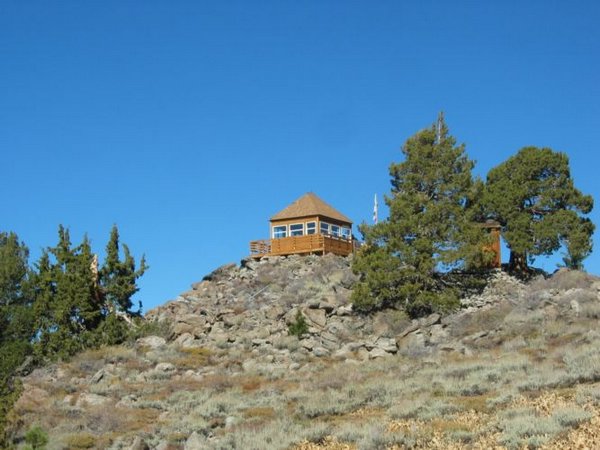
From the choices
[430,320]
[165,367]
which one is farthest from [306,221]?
[165,367]

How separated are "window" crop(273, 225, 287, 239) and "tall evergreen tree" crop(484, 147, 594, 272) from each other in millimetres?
13237

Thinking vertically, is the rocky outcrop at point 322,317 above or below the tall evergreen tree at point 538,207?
below

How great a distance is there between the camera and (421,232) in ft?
119

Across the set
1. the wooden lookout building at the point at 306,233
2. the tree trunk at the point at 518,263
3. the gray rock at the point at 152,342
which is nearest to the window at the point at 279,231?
the wooden lookout building at the point at 306,233

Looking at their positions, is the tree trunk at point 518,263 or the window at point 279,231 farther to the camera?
the window at point 279,231

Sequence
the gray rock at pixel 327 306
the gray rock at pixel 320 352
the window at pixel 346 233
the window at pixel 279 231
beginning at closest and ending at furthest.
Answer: the gray rock at pixel 320 352 → the gray rock at pixel 327 306 → the window at pixel 279 231 → the window at pixel 346 233

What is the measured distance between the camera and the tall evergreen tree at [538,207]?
125 feet

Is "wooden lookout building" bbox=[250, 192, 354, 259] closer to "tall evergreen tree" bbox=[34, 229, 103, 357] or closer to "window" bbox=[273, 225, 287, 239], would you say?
"window" bbox=[273, 225, 287, 239]

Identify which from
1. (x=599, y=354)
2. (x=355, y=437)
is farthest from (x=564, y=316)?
(x=355, y=437)

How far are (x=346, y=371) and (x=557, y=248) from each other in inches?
728

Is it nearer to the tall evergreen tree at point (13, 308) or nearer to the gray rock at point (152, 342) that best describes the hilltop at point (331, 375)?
the gray rock at point (152, 342)

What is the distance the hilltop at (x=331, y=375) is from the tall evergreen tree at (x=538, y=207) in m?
2.04

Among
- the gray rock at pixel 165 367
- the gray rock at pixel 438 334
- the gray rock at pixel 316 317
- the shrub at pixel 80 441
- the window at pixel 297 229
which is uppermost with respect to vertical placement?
the window at pixel 297 229

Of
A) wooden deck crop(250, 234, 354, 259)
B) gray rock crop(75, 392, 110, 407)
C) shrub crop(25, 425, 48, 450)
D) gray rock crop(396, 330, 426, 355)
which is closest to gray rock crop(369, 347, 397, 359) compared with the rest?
gray rock crop(396, 330, 426, 355)
